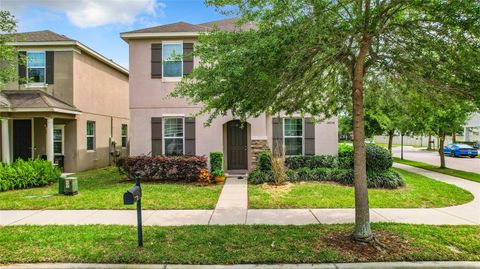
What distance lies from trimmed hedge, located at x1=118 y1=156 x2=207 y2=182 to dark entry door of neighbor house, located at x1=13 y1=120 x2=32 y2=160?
6.36 meters

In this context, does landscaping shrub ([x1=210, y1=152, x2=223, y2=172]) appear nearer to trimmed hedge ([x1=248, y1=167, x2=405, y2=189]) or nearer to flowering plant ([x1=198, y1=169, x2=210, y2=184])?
flowering plant ([x1=198, y1=169, x2=210, y2=184])

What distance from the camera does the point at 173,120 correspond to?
13.5 m

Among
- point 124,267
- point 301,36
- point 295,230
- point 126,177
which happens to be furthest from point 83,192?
point 301,36

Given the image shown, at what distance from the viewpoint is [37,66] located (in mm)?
14734

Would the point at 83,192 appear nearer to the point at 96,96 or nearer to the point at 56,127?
the point at 56,127

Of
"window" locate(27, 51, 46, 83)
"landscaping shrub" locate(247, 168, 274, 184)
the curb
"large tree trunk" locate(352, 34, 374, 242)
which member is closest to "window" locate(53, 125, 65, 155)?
"window" locate(27, 51, 46, 83)

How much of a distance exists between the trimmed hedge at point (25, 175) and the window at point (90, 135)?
189 inches

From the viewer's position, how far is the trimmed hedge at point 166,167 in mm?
11773

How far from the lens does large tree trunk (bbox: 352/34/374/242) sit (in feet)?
17.7

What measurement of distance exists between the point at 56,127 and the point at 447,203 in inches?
646

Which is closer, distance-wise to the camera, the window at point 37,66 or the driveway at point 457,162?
the window at point 37,66

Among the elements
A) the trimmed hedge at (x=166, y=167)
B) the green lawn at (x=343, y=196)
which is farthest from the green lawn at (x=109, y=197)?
the green lawn at (x=343, y=196)

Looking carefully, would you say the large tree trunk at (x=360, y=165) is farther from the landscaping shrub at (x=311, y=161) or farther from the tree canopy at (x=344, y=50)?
the landscaping shrub at (x=311, y=161)

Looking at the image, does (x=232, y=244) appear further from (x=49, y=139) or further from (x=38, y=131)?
(x=38, y=131)
